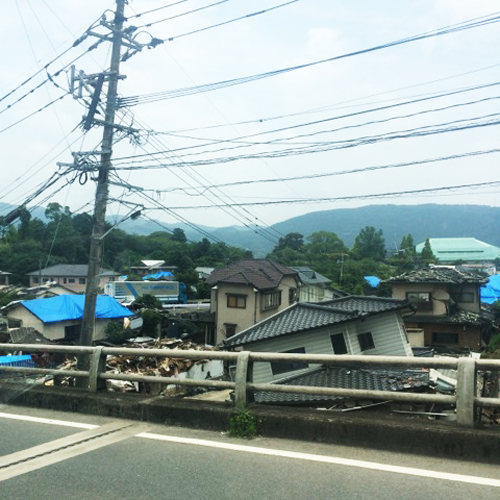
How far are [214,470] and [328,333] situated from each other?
1383cm

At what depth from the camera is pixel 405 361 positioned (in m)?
4.82

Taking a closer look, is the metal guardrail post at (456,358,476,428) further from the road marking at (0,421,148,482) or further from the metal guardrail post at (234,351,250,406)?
the road marking at (0,421,148,482)

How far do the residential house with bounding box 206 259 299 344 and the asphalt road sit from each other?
117 ft

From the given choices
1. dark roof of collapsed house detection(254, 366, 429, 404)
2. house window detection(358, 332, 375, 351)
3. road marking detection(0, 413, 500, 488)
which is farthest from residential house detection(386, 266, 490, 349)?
road marking detection(0, 413, 500, 488)

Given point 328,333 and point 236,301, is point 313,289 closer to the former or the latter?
point 236,301

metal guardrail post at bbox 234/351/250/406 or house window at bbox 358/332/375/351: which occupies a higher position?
metal guardrail post at bbox 234/351/250/406

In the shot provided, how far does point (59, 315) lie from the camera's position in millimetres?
41844

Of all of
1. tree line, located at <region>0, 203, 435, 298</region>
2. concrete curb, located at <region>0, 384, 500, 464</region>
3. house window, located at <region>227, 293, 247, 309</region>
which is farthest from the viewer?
tree line, located at <region>0, 203, 435, 298</region>

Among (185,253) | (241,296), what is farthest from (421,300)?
(185,253)

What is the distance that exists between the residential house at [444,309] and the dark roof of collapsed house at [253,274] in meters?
9.98

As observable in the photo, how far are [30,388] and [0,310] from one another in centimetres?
4281

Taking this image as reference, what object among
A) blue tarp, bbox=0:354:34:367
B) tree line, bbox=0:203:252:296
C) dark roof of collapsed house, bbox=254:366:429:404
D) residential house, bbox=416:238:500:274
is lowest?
blue tarp, bbox=0:354:34:367

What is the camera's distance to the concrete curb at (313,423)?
4.41 meters

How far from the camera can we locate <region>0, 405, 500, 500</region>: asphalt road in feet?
12.5
